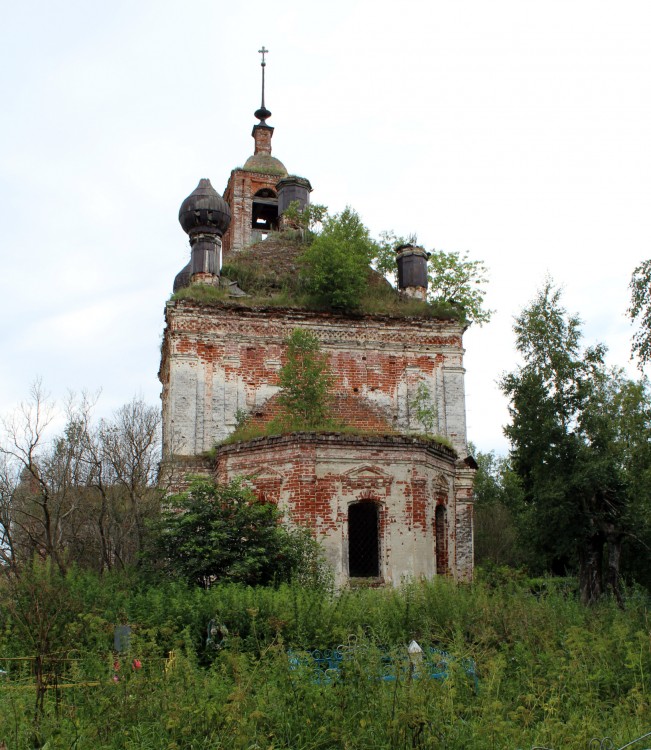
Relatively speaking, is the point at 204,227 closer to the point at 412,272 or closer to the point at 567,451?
the point at 412,272

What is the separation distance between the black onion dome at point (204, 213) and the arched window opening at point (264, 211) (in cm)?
421

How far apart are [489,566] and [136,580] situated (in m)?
14.8

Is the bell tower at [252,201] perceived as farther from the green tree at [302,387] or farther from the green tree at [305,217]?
the green tree at [302,387]

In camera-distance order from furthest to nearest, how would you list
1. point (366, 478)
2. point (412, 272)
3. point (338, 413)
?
point (412, 272)
point (338, 413)
point (366, 478)

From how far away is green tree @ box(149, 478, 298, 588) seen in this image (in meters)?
14.2

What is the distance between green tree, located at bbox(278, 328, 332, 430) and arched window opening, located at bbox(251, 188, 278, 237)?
8.34m

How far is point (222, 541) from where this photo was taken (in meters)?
14.4

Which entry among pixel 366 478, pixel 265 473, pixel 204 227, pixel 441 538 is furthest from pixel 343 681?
pixel 204 227

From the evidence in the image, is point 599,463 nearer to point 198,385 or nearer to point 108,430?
point 198,385

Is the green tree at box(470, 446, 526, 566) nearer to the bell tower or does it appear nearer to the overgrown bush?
the bell tower

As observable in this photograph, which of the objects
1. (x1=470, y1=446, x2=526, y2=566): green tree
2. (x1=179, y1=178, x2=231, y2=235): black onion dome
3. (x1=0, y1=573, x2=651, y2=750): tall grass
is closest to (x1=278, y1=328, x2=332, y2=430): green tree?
(x1=179, y1=178, x2=231, y2=235): black onion dome

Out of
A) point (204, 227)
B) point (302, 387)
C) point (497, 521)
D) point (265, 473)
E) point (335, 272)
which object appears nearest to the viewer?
point (265, 473)

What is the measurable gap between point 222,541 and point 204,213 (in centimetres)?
1120

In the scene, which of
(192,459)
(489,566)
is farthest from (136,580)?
(489,566)
